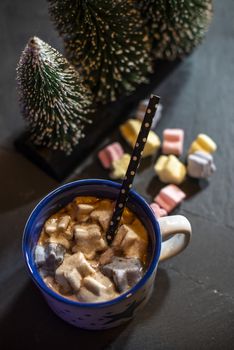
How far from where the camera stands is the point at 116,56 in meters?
0.74

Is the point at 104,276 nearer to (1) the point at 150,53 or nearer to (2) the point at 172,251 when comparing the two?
(2) the point at 172,251

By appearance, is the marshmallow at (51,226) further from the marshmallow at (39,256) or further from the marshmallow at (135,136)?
the marshmallow at (135,136)

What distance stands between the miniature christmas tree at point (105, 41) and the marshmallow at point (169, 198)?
19 centimetres

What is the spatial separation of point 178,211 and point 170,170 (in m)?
0.07

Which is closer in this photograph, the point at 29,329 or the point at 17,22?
the point at 29,329

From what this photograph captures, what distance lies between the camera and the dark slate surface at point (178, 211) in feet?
2.10

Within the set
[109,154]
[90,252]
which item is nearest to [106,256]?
[90,252]

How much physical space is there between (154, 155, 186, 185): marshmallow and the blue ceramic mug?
15 centimetres

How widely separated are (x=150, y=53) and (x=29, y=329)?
50 cm

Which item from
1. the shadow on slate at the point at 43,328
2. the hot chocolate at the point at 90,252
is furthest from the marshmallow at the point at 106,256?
the shadow on slate at the point at 43,328

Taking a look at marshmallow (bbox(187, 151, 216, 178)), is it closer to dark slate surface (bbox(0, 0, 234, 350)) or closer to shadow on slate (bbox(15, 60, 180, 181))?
dark slate surface (bbox(0, 0, 234, 350))

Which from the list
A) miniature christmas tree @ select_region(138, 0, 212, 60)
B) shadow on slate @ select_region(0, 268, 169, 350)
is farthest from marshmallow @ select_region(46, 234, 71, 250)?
miniature christmas tree @ select_region(138, 0, 212, 60)

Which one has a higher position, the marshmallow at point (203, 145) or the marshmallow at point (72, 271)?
the marshmallow at point (72, 271)

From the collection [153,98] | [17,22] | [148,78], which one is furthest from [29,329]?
[17,22]
